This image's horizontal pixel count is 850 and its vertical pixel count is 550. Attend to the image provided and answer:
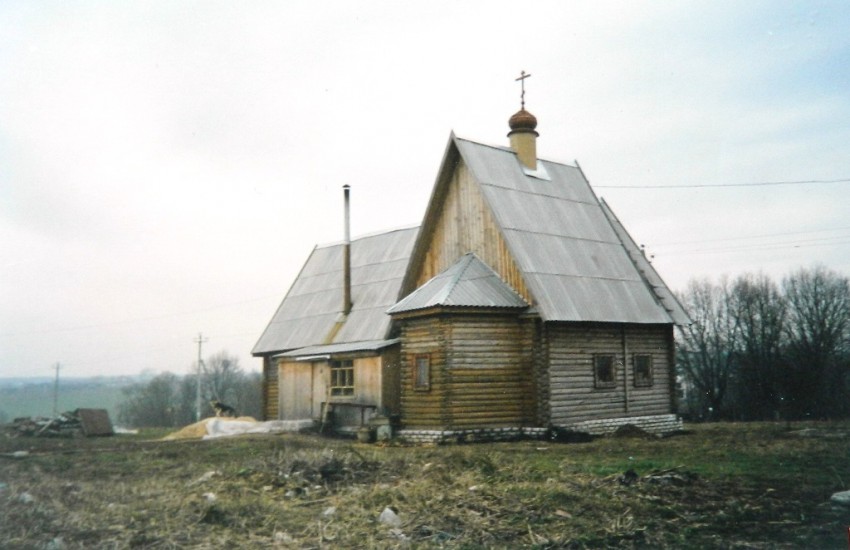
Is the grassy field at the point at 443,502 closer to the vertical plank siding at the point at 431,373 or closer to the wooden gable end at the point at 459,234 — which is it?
the vertical plank siding at the point at 431,373

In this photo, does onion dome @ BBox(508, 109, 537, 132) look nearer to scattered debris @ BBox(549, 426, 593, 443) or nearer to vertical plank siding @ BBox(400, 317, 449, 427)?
vertical plank siding @ BBox(400, 317, 449, 427)

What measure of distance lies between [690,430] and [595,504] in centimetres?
1766

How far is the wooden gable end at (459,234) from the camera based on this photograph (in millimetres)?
23688

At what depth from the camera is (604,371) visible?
78.8 ft

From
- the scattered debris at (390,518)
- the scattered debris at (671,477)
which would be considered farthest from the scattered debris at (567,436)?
the scattered debris at (390,518)

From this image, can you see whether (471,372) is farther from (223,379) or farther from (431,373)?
(223,379)

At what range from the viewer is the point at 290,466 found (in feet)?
42.9

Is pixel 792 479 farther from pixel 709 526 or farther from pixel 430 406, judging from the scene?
pixel 430 406

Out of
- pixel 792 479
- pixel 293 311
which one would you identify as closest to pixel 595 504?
pixel 792 479

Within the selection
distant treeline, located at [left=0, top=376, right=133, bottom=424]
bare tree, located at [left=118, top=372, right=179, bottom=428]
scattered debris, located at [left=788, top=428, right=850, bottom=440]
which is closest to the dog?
scattered debris, located at [left=788, top=428, right=850, bottom=440]

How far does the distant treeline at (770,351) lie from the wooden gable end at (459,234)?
29.1 m

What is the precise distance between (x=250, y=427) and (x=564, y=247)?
1323 centimetres

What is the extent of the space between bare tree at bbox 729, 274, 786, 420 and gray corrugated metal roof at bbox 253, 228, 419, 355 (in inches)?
1179

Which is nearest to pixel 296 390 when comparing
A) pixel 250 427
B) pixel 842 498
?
pixel 250 427
